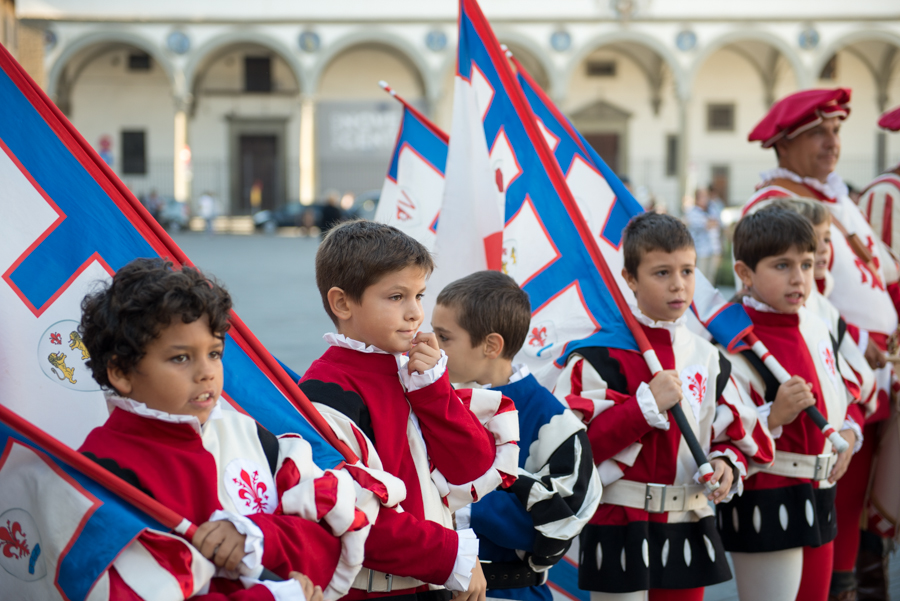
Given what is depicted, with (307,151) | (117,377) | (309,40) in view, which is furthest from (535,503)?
(307,151)

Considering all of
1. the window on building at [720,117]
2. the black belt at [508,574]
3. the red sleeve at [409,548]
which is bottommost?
the black belt at [508,574]

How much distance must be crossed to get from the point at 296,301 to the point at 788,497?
8626 mm

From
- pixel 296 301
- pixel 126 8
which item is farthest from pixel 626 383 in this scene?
pixel 126 8

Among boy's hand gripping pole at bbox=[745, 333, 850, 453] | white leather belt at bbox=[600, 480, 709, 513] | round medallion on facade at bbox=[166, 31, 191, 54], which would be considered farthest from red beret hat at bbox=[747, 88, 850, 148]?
round medallion on facade at bbox=[166, 31, 191, 54]

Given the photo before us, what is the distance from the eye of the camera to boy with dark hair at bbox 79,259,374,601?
1.44m

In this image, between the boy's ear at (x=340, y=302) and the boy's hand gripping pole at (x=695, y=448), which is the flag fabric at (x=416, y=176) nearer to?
the boy's hand gripping pole at (x=695, y=448)

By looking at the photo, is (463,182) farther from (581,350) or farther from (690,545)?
(690,545)

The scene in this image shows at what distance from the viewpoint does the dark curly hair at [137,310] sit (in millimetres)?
1474

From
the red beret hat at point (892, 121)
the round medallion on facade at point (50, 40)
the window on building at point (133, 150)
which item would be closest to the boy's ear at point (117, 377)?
the red beret hat at point (892, 121)

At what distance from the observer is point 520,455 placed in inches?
86.8

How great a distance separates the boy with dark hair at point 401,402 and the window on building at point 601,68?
30.1 meters

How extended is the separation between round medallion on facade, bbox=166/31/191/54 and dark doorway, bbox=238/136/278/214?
12.5 ft

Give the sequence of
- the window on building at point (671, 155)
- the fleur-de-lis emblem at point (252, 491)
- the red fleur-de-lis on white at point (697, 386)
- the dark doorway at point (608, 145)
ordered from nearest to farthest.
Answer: the fleur-de-lis emblem at point (252, 491) < the red fleur-de-lis on white at point (697, 386) < the window on building at point (671, 155) < the dark doorway at point (608, 145)

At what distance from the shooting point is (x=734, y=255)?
2961 millimetres
